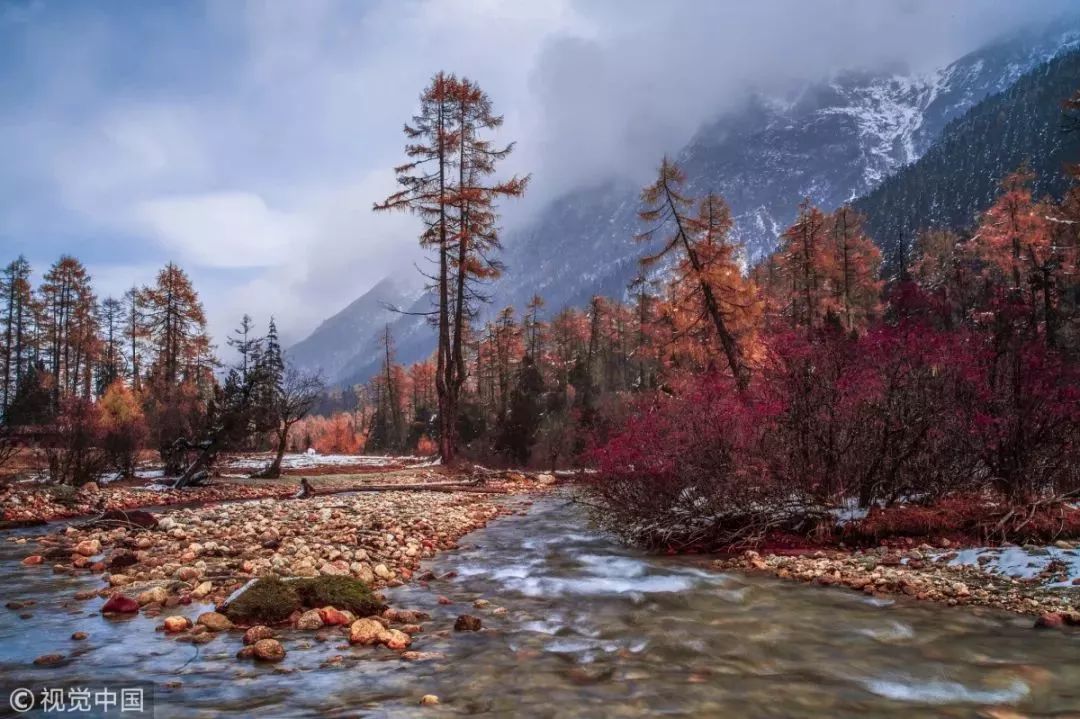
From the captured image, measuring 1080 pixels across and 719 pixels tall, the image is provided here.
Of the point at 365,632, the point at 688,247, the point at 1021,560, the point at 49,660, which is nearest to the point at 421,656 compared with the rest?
the point at 365,632

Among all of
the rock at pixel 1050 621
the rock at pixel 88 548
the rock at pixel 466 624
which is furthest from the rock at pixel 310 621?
the rock at pixel 1050 621

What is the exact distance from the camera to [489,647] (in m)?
5.12

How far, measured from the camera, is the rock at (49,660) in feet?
14.0

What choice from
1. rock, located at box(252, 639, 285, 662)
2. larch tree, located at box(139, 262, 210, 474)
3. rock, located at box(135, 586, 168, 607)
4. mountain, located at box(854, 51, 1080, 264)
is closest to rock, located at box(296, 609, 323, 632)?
rock, located at box(252, 639, 285, 662)

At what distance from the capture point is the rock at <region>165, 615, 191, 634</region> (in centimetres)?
510

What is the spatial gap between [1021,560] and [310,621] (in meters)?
7.94

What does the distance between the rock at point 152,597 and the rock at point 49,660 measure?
1.36m

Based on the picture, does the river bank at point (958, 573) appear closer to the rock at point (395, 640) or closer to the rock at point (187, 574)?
the rock at point (395, 640)

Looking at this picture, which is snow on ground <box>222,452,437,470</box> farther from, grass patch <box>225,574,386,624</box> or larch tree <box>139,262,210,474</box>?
grass patch <box>225,574,386,624</box>

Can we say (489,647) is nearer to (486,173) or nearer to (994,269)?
(486,173)

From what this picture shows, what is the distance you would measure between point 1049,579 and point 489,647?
20.1ft

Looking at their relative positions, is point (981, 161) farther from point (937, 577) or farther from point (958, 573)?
point (937, 577)

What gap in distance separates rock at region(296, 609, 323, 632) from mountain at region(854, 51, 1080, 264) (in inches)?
3844

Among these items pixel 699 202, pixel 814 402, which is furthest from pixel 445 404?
pixel 814 402
